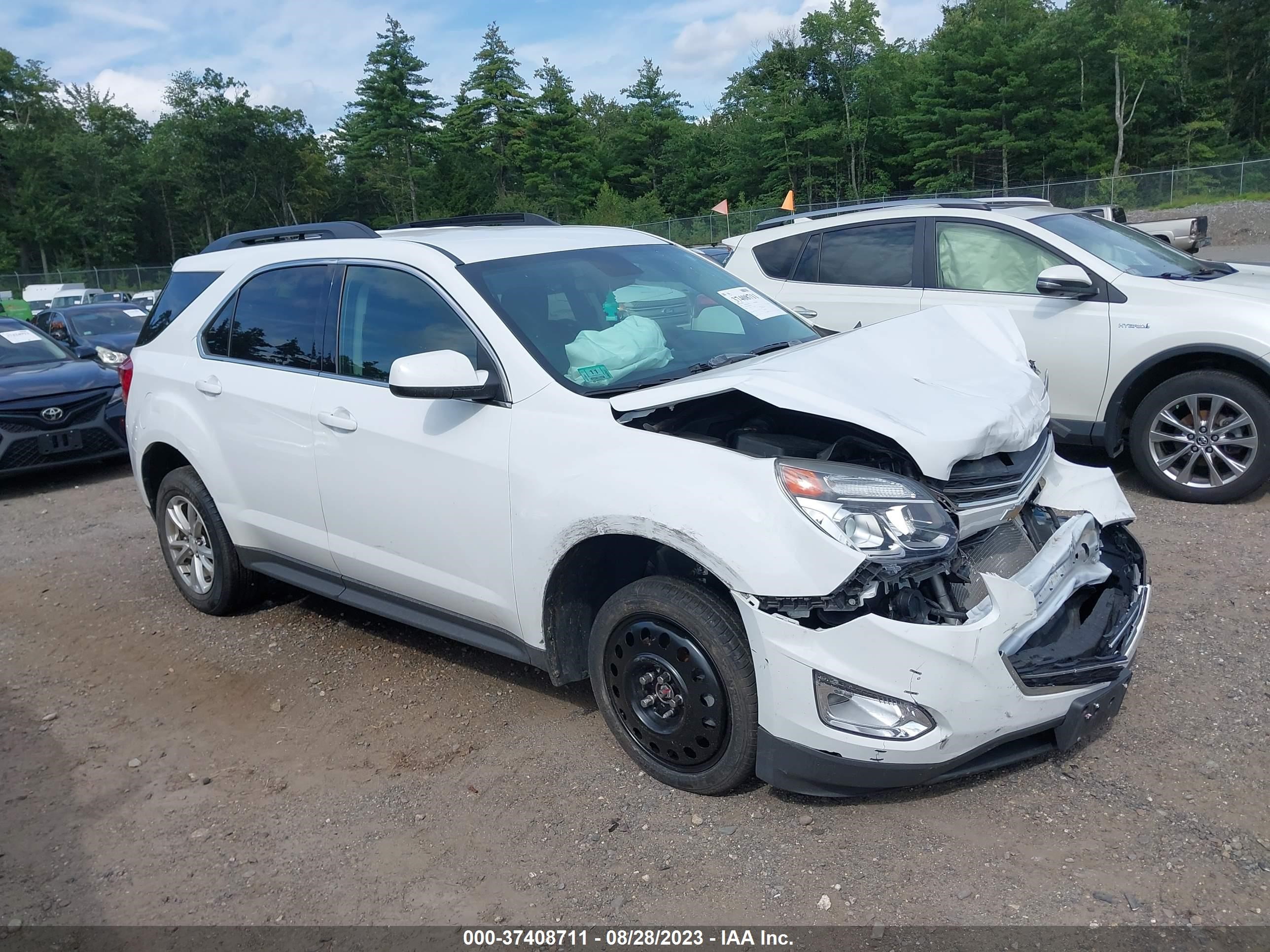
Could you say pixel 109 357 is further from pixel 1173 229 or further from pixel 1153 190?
pixel 1153 190

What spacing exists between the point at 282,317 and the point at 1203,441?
530cm

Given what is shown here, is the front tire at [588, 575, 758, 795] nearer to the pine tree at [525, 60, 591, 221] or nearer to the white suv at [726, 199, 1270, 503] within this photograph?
the white suv at [726, 199, 1270, 503]

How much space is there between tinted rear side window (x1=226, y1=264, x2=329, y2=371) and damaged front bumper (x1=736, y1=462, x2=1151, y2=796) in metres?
2.58

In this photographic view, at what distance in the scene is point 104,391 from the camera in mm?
9375

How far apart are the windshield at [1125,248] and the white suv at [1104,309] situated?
0.05 ft

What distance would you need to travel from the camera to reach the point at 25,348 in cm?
998

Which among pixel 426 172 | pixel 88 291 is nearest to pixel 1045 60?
pixel 426 172

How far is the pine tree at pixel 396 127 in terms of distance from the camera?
2502 inches

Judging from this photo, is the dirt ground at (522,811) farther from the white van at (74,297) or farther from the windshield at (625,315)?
the white van at (74,297)

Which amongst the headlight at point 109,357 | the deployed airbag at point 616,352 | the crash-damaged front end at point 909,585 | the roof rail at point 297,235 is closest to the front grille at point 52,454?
the headlight at point 109,357

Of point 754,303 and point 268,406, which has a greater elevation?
point 754,303

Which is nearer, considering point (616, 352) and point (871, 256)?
point (616, 352)

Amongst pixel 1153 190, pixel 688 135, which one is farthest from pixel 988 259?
pixel 688 135

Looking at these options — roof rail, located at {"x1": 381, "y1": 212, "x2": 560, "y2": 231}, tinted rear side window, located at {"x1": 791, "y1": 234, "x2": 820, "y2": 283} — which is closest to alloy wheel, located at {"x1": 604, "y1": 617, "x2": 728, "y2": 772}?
roof rail, located at {"x1": 381, "y1": 212, "x2": 560, "y2": 231}
